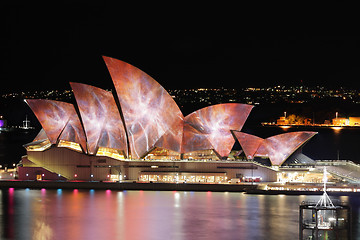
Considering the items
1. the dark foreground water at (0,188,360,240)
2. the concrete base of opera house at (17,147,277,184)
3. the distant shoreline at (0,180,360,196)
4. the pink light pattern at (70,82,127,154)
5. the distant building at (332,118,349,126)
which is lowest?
the dark foreground water at (0,188,360,240)

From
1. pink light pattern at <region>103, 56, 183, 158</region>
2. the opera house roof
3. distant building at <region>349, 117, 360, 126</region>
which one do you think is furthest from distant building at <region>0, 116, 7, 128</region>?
pink light pattern at <region>103, 56, 183, 158</region>

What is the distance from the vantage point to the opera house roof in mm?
51469

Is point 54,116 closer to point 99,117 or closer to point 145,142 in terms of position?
point 99,117

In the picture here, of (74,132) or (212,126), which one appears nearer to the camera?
(74,132)

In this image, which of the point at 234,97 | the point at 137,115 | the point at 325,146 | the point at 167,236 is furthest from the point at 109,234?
the point at 234,97

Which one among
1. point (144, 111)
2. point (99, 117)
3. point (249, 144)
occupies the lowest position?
point (249, 144)

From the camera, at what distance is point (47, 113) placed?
5228 centimetres

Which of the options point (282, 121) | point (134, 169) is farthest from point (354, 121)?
point (134, 169)

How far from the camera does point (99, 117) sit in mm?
51750

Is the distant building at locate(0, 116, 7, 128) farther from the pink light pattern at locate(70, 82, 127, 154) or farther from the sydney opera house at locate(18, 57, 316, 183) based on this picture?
the pink light pattern at locate(70, 82, 127, 154)

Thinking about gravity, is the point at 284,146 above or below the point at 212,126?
below

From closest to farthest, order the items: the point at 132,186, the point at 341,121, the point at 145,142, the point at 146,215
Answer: the point at 146,215 < the point at 132,186 < the point at 145,142 < the point at 341,121

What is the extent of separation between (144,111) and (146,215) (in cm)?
1342

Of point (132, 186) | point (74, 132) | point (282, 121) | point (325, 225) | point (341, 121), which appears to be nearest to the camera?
point (325, 225)
